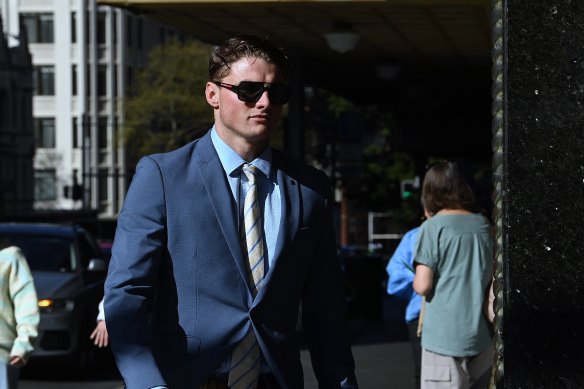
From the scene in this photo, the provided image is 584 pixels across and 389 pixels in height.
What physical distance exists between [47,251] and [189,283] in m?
11.9

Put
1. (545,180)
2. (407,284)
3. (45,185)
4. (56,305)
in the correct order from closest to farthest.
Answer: (545,180)
(407,284)
(56,305)
(45,185)

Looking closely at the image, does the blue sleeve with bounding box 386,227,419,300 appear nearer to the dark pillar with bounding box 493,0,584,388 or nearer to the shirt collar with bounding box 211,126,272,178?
the shirt collar with bounding box 211,126,272,178

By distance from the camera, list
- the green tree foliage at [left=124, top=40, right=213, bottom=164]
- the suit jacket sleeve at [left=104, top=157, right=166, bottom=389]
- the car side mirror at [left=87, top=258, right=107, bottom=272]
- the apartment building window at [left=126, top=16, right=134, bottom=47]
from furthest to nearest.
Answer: the apartment building window at [left=126, top=16, right=134, bottom=47], the green tree foliage at [left=124, top=40, right=213, bottom=164], the car side mirror at [left=87, top=258, right=107, bottom=272], the suit jacket sleeve at [left=104, top=157, right=166, bottom=389]

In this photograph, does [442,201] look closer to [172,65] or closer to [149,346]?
[149,346]

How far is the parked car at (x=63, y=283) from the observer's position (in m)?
14.8

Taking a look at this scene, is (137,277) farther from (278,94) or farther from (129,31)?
(129,31)

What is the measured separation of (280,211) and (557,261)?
2.68 ft

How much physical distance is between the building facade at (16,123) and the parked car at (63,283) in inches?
2744

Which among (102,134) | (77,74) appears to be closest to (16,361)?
(102,134)

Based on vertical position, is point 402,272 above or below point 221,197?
below

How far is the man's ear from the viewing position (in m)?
4.18

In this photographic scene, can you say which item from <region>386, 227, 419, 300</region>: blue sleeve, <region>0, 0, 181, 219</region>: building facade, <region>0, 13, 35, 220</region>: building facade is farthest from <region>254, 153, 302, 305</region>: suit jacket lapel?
<region>0, 0, 181, 219</region>: building facade

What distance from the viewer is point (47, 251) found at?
15.7 m

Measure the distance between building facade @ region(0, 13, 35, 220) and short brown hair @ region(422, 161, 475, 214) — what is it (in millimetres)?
78419
